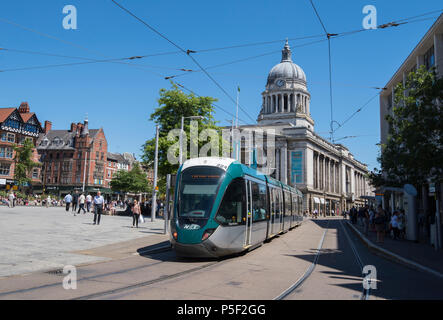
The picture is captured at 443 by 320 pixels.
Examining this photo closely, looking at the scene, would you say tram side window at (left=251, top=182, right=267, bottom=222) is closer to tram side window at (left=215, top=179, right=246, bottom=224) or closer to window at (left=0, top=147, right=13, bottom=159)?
tram side window at (left=215, top=179, right=246, bottom=224)

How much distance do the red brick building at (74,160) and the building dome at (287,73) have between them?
47592 mm

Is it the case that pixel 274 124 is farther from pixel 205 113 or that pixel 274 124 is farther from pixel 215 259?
pixel 215 259

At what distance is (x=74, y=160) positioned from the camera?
81.3m

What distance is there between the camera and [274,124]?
314ft

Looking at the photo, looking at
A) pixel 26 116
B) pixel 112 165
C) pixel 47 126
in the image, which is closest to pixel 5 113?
pixel 26 116

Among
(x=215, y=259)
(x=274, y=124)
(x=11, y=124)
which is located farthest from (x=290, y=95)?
(x=215, y=259)

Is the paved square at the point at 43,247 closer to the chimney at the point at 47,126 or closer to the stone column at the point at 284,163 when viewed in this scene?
the stone column at the point at 284,163

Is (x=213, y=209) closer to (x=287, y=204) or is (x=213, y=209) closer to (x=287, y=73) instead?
(x=287, y=204)

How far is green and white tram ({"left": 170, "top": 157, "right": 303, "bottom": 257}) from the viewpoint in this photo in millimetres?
11125

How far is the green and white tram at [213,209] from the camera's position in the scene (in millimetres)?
11125

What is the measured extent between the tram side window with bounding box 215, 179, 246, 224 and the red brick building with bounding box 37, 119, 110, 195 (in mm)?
70591
